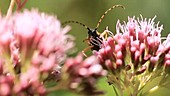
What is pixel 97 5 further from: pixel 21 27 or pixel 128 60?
pixel 21 27

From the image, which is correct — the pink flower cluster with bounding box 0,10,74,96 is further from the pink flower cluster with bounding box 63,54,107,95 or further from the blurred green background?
the blurred green background

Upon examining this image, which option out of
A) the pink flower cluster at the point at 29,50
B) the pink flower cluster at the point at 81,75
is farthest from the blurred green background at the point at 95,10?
the pink flower cluster at the point at 81,75

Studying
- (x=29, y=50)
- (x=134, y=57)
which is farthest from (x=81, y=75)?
(x=134, y=57)

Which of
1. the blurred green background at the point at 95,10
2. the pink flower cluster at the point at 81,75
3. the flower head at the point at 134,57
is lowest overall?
the pink flower cluster at the point at 81,75

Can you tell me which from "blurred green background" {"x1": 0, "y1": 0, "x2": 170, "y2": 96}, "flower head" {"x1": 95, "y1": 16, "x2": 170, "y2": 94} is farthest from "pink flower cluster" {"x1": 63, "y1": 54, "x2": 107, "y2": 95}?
"blurred green background" {"x1": 0, "y1": 0, "x2": 170, "y2": 96}

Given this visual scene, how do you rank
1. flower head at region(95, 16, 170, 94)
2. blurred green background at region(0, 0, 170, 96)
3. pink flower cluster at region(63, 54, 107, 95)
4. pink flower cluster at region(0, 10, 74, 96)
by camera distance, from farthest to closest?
blurred green background at region(0, 0, 170, 96), flower head at region(95, 16, 170, 94), pink flower cluster at region(63, 54, 107, 95), pink flower cluster at region(0, 10, 74, 96)

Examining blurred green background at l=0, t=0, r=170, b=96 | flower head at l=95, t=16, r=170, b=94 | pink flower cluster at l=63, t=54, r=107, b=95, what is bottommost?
pink flower cluster at l=63, t=54, r=107, b=95

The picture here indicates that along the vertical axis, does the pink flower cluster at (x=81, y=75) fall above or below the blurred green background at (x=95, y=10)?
below

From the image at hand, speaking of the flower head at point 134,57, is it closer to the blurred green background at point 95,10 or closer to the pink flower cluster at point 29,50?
the pink flower cluster at point 29,50

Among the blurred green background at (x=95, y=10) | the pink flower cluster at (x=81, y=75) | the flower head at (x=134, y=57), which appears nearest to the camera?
the pink flower cluster at (x=81, y=75)
